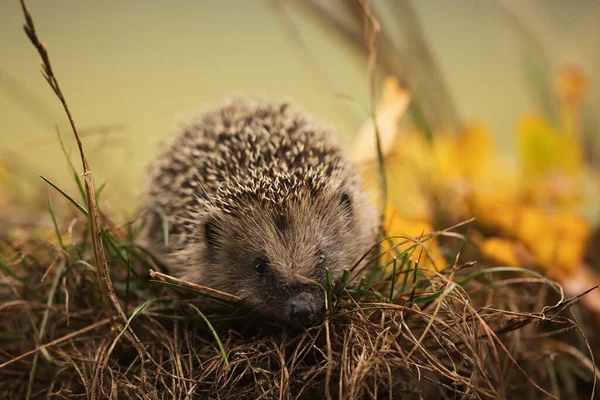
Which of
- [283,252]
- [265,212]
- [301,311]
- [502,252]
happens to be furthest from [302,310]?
[502,252]

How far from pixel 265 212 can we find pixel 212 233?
1.01 ft

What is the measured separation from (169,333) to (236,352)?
381mm

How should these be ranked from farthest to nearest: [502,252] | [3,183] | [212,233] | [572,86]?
[3,183] < [572,86] < [502,252] < [212,233]

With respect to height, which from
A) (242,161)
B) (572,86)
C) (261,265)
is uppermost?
(242,161)

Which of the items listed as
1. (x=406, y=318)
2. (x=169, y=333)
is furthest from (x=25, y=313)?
(x=406, y=318)

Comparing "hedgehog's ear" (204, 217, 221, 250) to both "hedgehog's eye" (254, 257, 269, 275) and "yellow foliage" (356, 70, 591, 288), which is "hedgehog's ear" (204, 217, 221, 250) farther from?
"yellow foliage" (356, 70, 591, 288)

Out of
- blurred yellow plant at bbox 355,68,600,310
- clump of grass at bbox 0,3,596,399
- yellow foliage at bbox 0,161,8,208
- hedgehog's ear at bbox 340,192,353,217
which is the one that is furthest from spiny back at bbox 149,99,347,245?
yellow foliage at bbox 0,161,8,208

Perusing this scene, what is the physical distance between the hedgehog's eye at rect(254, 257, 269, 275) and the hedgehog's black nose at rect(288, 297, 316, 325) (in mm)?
280

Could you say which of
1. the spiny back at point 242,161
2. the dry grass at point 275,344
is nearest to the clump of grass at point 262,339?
the dry grass at point 275,344

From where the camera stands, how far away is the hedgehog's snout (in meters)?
2.03

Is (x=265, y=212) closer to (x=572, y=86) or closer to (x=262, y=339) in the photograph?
(x=262, y=339)

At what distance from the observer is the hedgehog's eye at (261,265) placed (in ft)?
7.51

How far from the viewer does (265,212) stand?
2291mm

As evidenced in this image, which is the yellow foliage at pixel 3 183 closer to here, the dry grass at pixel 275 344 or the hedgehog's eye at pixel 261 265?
the dry grass at pixel 275 344
